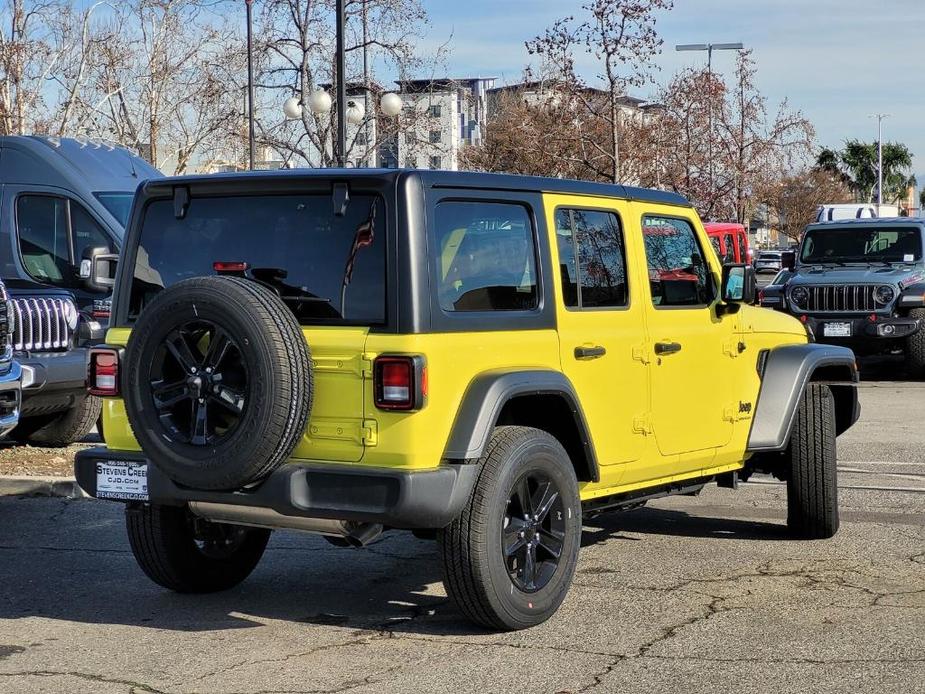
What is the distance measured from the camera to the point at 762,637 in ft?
19.5

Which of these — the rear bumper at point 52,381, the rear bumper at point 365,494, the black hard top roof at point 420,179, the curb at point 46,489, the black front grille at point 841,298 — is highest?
the black hard top roof at point 420,179

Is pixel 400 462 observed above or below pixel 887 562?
above

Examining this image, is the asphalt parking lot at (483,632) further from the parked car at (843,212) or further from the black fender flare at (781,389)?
the parked car at (843,212)

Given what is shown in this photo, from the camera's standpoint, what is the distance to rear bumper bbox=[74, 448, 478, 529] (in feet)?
18.1

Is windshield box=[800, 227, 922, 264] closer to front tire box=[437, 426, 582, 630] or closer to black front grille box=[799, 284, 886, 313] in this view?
Answer: black front grille box=[799, 284, 886, 313]

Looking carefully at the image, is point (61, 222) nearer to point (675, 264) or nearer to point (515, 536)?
point (675, 264)

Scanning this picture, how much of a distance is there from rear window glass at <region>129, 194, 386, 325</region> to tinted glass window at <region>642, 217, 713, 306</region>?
6.05 feet

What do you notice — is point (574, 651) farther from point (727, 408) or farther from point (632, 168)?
point (632, 168)

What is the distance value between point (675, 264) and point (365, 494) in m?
2.50

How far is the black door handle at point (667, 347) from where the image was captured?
6.95m

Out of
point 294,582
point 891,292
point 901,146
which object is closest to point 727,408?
point 294,582

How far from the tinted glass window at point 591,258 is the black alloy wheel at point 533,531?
0.87 m

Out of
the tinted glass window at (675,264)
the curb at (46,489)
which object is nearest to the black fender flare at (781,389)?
the tinted glass window at (675,264)

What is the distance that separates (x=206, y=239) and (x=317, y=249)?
60 centimetres
